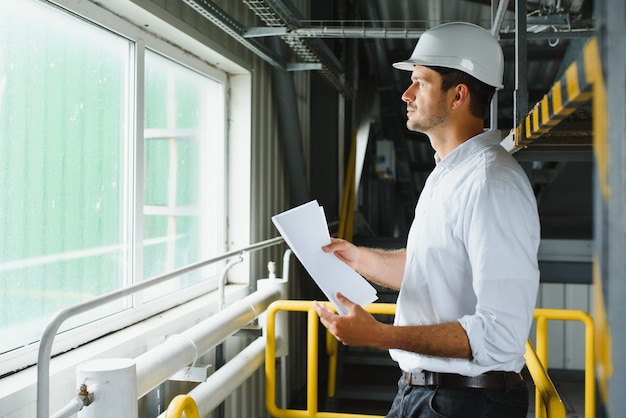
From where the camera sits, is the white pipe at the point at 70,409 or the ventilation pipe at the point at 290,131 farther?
the ventilation pipe at the point at 290,131

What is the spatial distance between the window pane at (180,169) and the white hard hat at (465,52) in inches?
78.1

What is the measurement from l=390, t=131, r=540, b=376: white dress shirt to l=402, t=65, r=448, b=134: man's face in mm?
138

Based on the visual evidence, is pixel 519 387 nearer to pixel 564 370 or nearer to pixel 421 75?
pixel 421 75

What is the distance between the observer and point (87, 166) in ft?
9.77

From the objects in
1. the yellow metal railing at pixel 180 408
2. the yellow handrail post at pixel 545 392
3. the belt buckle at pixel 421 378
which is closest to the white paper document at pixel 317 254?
the belt buckle at pixel 421 378

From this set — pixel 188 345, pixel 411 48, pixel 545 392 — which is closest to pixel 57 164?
pixel 188 345

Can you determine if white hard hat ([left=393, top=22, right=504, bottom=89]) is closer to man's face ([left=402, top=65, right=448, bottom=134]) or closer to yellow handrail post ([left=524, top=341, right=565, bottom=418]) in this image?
man's face ([left=402, top=65, right=448, bottom=134])

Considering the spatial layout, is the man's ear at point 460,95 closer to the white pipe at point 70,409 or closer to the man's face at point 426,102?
the man's face at point 426,102


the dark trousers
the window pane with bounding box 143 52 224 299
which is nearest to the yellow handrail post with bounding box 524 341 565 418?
the dark trousers

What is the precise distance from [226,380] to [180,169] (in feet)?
4.82

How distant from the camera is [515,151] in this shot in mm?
2807

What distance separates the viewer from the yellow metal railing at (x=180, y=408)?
6.61ft

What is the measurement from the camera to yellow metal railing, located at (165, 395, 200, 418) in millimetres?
2016

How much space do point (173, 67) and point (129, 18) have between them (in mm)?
715
